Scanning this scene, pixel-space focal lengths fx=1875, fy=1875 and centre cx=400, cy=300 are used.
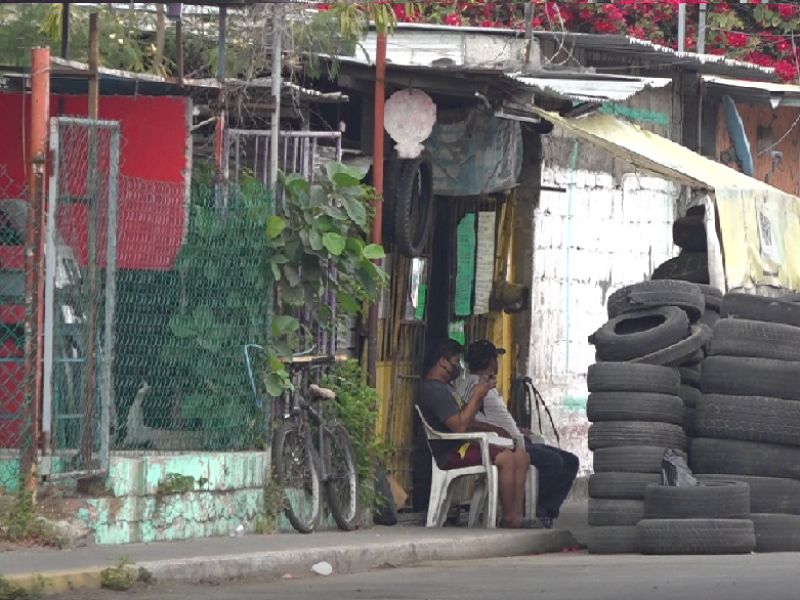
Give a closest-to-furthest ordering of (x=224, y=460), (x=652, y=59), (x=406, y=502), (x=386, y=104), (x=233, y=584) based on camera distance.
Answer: (x=233, y=584), (x=224, y=460), (x=386, y=104), (x=406, y=502), (x=652, y=59)

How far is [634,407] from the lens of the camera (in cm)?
1281

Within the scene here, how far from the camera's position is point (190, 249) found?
1246 cm

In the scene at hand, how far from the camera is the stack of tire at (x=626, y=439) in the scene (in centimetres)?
1267

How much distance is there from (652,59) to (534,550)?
20.9 feet

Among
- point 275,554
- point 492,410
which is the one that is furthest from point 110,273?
point 492,410

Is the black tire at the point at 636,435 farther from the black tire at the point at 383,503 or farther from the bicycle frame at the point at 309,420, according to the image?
the bicycle frame at the point at 309,420

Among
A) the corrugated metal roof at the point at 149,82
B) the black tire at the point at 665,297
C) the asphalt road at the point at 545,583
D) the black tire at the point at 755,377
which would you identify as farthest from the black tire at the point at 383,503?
the corrugated metal roof at the point at 149,82

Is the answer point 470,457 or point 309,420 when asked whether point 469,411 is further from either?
point 309,420

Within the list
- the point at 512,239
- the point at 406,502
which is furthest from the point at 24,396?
the point at 512,239

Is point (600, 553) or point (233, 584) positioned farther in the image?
point (600, 553)

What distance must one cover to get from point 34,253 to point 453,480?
4.88 meters

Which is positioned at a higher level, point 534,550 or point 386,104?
point 386,104

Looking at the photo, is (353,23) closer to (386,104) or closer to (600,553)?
(386,104)

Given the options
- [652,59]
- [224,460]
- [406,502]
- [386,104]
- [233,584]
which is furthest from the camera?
[652,59]
